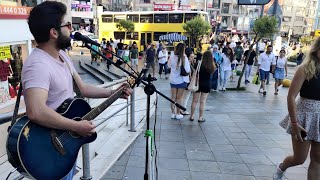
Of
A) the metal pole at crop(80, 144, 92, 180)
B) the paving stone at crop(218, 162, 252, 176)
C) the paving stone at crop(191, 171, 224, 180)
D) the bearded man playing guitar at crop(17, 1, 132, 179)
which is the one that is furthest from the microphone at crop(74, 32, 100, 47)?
the paving stone at crop(218, 162, 252, 176)

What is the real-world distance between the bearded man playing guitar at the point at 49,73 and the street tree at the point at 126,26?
26.0m

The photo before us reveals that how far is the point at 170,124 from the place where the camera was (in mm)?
6227

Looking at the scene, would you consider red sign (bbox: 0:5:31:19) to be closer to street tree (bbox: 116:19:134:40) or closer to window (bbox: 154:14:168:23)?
window (bbox: 154:14:168:23)

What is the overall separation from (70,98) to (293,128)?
2.23 meters

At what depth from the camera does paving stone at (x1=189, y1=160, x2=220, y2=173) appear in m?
4.00

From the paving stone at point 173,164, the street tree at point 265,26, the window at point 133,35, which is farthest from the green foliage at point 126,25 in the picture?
the paving stone at point 173,164

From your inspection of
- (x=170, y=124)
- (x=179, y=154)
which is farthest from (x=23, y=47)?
(x=179, y=154)

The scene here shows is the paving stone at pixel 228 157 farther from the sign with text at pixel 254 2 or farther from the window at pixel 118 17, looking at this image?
the window at pixel 118 17

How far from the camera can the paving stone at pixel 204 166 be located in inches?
157

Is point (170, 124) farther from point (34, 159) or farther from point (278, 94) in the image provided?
point (278, 94)

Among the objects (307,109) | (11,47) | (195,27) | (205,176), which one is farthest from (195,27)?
(307,109)

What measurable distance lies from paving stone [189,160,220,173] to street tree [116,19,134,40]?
80.0 ft

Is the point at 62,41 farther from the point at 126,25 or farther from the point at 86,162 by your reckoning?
the point at 126,25

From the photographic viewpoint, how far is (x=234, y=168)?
408 centimetres
